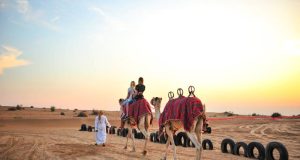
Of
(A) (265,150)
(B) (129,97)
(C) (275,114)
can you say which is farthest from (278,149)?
(C) (275,114)

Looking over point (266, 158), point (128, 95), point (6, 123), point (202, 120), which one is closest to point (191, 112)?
point (202, 120)

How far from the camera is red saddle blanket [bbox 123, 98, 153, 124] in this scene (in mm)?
15547

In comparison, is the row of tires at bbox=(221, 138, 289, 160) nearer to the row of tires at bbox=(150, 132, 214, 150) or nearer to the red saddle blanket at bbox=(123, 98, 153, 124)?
the row of tires at bbox=(150, 132, 214, 150)

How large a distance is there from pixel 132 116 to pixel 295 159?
723 cm

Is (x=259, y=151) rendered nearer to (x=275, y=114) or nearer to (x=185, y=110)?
(x=185, y=110)

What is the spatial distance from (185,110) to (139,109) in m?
4.25

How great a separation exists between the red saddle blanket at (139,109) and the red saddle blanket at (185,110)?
2729mm

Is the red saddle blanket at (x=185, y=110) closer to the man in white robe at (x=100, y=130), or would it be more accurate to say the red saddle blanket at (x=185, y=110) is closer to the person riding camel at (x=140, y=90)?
the person riding camel at (x=140, y=90)

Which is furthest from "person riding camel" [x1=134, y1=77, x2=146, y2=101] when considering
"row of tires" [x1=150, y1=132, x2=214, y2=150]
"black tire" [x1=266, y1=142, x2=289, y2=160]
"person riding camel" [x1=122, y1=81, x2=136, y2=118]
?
"black tire" [x1=266, y1=142, x2=289, y2=160]

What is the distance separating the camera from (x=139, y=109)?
15.8 meters

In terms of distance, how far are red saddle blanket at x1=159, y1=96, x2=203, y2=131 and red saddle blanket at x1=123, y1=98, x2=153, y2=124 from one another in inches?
107

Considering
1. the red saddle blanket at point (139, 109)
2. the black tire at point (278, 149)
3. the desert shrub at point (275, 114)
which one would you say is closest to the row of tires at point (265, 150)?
the black tire at point (278, 149)

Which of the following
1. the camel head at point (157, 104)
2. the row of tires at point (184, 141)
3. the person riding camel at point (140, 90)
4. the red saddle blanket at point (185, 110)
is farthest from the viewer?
the row of tires at point (184, 141)

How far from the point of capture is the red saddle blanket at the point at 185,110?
1161cm
